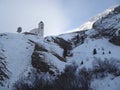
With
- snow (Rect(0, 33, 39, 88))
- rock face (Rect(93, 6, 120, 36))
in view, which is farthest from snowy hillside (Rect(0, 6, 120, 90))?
rock face (Rect(93, 6, 120, 36))

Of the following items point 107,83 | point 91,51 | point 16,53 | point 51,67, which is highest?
point 91,51

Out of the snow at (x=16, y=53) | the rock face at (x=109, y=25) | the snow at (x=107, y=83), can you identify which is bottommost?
the snow at (x=107, y=83)

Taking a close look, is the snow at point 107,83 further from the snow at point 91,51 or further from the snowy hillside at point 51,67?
the snow at point 91,51

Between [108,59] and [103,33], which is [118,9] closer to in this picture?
[103,33]

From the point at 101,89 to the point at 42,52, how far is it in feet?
68.5

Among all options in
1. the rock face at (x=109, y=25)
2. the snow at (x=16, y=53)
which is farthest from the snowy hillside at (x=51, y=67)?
the rock face at (x=109, y=25)

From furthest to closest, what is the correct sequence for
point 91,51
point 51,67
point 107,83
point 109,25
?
1. point 109,25
2. point 91,51
3. point 51,67
4. point 107,83

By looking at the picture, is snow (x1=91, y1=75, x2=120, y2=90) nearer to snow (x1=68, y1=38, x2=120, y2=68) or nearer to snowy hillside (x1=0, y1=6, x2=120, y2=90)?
snowy hillside (x1=0, y1=6, x2=120, y2=90)

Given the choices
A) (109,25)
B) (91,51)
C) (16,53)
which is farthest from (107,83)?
(109,25)

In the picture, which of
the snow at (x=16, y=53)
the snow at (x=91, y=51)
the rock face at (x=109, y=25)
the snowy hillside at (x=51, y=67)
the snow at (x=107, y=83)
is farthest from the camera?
the rock face at (x=109, y=25)

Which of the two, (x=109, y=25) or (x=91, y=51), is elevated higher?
(x=109, y=25)

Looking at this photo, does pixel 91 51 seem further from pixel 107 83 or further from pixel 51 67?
pixel 107 83

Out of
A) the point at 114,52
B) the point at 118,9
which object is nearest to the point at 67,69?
the point at 114,52

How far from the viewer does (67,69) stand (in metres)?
53.1
